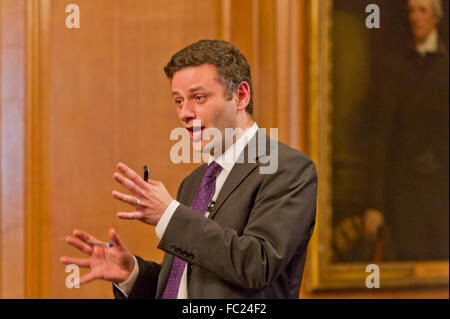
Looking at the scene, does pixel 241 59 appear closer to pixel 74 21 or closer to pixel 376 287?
pixel 74 21

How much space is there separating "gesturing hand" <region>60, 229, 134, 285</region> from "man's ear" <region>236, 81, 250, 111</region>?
24.7 inches

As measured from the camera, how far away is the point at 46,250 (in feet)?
10.7

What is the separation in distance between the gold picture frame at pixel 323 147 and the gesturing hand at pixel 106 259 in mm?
1747

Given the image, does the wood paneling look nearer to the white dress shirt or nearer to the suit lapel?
the white dress shirt

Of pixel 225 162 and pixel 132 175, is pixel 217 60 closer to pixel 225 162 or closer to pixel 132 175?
pixel 225 162

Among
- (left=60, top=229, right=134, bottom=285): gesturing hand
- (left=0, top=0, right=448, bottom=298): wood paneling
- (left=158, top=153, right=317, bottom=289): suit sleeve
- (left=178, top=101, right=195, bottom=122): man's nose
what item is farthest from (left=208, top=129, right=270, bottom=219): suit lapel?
(left=0, top=0, right=448, bottom=298): wood paneling

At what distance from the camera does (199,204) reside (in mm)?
2104

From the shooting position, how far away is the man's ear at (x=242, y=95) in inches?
85.0

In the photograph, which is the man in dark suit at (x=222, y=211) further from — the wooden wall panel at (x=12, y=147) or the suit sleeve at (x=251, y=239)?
the wooden wall panel at (x=12, y=147)

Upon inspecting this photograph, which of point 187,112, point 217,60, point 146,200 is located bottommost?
point 146,200

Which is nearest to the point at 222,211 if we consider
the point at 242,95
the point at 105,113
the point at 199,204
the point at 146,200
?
the point at 199,204

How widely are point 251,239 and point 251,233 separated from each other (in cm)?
4

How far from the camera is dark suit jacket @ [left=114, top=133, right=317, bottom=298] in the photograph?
1.80 metres
